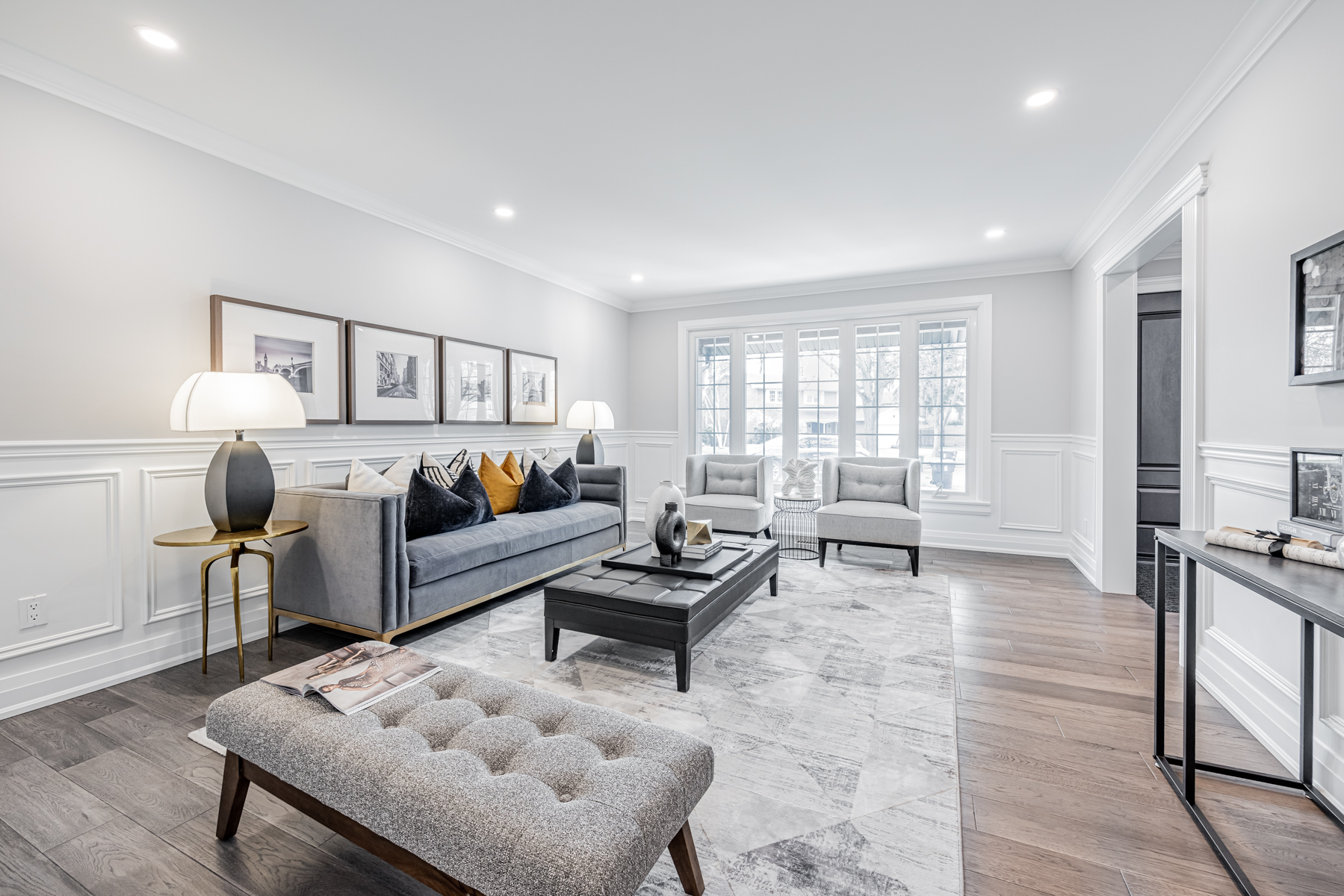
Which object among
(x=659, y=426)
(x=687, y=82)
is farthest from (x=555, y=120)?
(x=659, y=426)

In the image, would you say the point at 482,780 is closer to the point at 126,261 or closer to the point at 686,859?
the point at 686,859

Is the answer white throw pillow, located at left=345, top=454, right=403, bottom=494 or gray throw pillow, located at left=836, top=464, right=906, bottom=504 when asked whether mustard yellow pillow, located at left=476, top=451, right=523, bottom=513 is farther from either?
gray throw pillow, located at left=836, top=464, right=906, bottom=504

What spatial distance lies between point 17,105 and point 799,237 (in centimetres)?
420

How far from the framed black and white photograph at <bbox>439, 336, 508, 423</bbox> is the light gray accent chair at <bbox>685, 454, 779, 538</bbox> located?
1831 millimetres

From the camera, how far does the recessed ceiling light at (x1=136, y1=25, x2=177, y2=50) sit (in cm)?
212

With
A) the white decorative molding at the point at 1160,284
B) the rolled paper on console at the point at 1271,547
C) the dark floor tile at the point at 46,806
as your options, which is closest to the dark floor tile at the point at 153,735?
the dark floor tile at the point at 46,806

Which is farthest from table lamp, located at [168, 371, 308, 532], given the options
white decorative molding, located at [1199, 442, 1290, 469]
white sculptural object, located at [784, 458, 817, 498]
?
white sculptural object, located at [784, 458, 817, 498]

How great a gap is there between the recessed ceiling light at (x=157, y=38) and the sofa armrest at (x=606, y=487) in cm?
329

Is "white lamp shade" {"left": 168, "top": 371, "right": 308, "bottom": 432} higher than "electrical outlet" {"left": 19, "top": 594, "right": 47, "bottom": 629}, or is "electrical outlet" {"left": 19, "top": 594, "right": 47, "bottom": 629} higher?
"white lamp shade" {"left": 168, "top": 371, "right": 308, "bottom": 432}

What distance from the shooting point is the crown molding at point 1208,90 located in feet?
6.51

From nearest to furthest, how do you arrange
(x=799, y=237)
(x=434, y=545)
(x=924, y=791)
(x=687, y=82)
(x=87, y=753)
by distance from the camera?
(x=924, y=791)
(x=87, y=753)
(x=687, y=82)
(x=434, y=545)
(x=799, y=237)

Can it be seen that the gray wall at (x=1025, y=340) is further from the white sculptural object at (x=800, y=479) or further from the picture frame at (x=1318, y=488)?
the picture frame at (x=1318, y=488)

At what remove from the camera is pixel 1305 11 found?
1.87 metres

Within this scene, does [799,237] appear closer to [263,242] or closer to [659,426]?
[659,426]
